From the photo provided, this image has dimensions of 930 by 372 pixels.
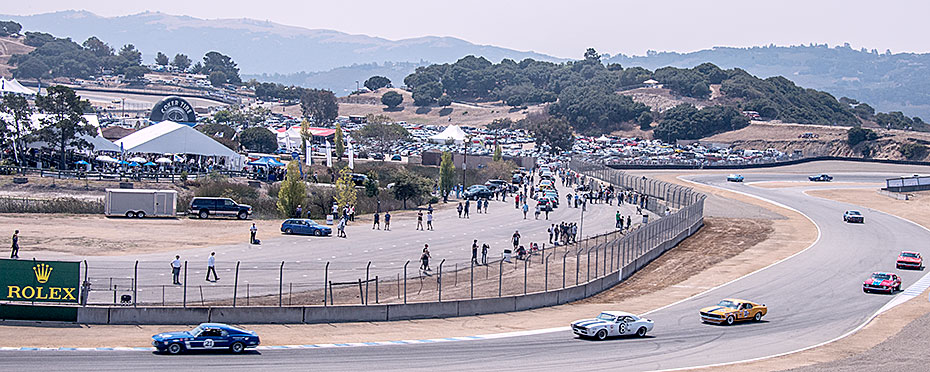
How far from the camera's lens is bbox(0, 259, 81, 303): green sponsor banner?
89.4 feet

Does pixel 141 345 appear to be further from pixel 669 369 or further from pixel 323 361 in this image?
pixel 669 369

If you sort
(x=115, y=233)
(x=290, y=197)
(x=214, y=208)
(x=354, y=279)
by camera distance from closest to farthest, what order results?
(x=354, y=279)
(x=115, y=233)
(x=214, y=208)
(x=290, y=197)

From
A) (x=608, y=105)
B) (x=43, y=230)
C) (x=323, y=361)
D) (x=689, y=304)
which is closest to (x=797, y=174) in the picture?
(x=608, y=105)

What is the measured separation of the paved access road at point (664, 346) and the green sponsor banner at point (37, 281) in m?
4.65

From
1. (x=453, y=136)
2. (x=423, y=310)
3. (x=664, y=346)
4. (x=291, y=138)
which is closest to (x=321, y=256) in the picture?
(x=423, y=310)

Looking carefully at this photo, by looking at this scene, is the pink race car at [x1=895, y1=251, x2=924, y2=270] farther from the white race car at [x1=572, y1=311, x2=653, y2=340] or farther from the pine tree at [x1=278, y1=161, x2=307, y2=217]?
the pine tree at [x1=278, y1=161, x2=307, y2=217]

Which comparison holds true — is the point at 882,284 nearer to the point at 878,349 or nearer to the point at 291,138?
the point at 878,349

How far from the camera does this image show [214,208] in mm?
53000

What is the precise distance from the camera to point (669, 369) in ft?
80.6

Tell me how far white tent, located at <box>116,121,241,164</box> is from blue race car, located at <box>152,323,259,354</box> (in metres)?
50.9

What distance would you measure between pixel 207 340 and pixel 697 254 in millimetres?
32623

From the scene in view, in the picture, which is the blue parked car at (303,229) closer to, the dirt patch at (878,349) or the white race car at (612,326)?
the white race car at (612,326)

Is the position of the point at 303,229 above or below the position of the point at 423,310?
above

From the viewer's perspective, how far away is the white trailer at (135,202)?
51031 millimetres
